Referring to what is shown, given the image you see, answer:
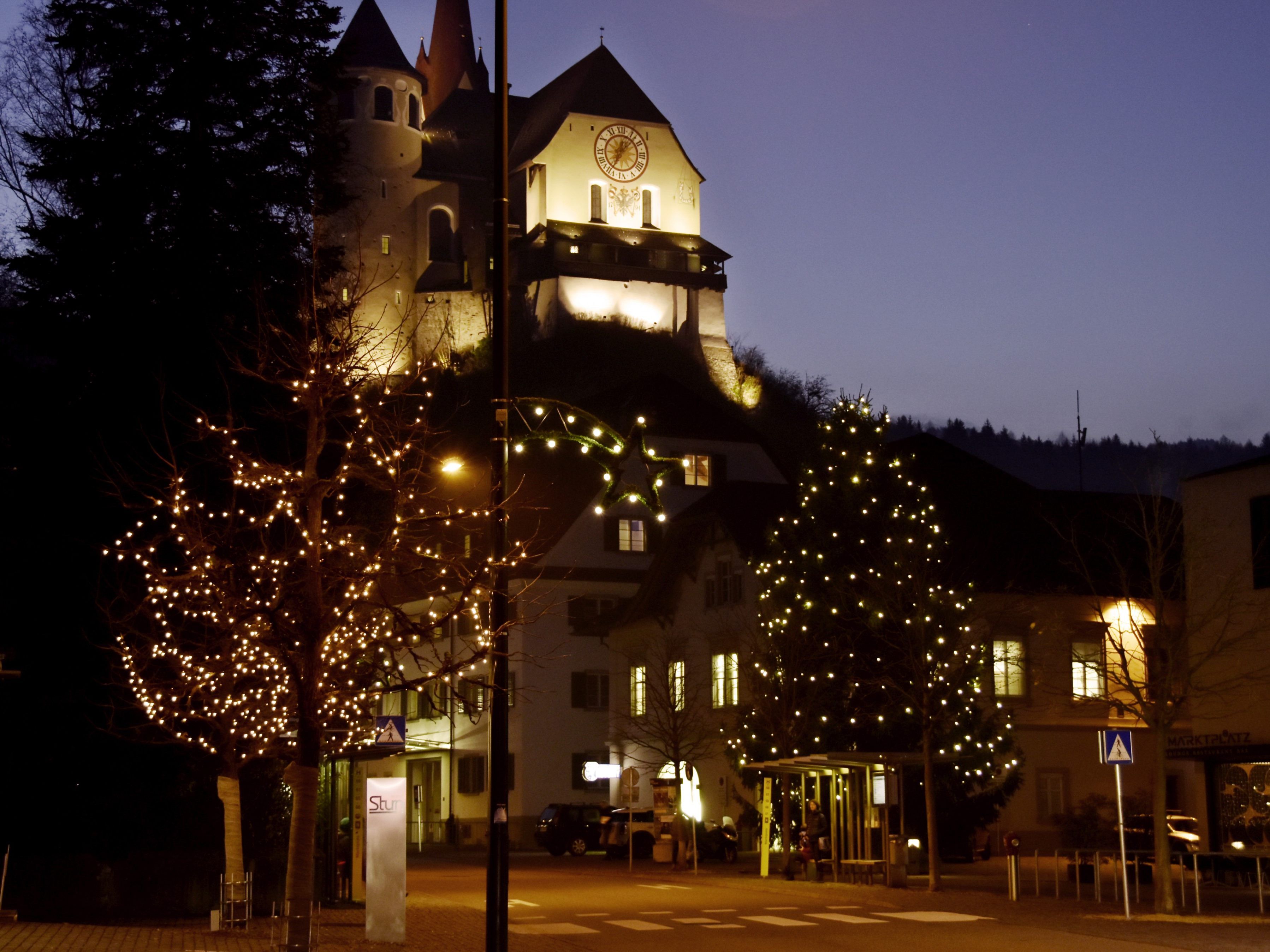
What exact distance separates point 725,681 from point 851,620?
46.2 feet

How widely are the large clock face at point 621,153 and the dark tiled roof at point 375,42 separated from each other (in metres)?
15.5

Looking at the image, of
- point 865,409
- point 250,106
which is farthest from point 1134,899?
point 250,106

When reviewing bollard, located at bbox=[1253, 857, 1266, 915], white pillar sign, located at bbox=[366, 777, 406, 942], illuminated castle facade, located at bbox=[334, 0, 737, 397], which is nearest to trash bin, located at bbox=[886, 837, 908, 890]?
bollard, located at bbox=[1253, 857, 1266, 915]

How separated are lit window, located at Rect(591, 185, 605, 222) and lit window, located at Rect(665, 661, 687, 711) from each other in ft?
234

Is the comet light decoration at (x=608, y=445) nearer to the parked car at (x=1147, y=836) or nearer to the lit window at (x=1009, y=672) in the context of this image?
the parked car at (x=1147, y=836)

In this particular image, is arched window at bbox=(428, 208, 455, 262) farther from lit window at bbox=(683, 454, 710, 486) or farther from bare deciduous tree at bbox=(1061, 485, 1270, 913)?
bare deciduous tree at bbox=(1061, 485, 1270, 913)

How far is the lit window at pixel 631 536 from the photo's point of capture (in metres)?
60.9

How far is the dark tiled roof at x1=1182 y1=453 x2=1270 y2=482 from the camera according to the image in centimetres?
3391

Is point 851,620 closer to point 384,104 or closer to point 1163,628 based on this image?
point 1163,628

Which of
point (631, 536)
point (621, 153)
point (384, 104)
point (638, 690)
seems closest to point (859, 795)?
point (638, 690)

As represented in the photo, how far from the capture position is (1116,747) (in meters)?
23.2

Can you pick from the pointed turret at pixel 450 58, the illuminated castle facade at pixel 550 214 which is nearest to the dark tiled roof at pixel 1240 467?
the illuminated castle facade at pixel 550 214

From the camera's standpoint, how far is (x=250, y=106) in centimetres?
2688

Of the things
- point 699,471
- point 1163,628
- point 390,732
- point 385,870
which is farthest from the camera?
point 699,471
